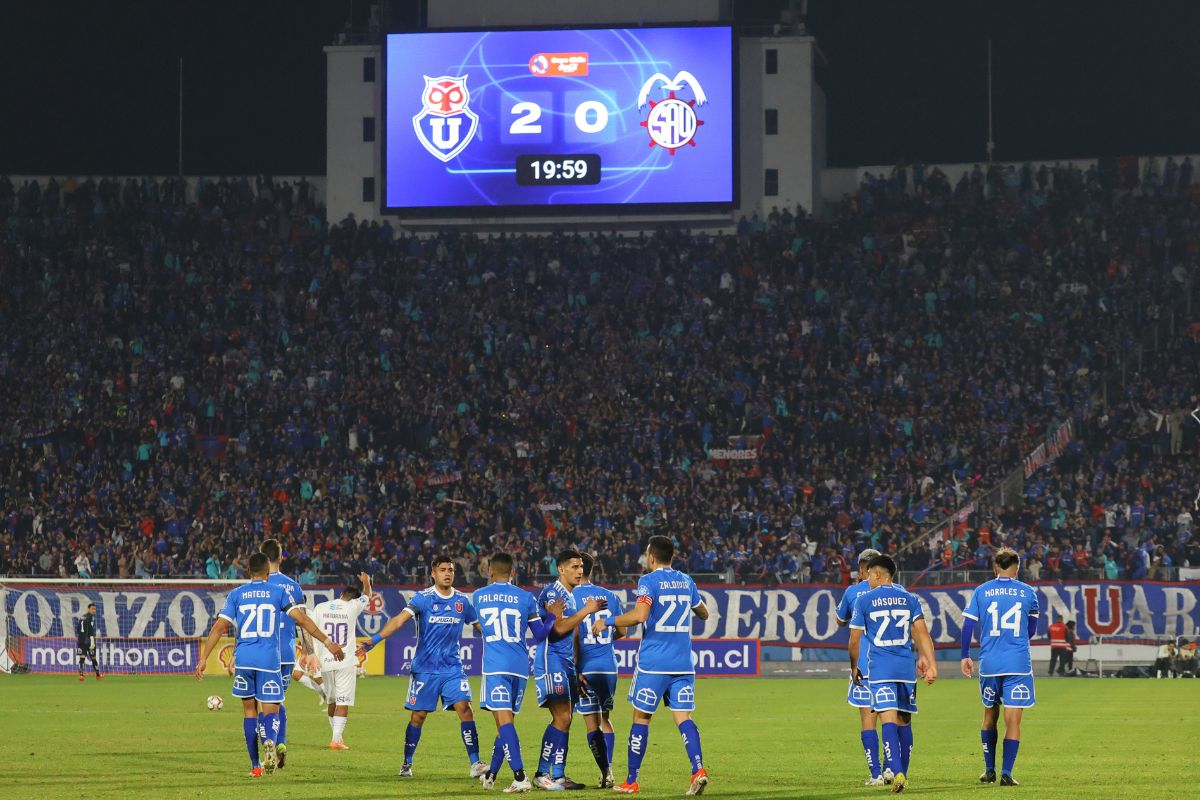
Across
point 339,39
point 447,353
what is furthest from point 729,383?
point 339,39

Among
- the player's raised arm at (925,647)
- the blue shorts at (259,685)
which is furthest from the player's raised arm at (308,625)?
the player's raised arm at (925,647)

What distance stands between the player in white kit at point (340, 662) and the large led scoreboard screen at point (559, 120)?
3816 cm

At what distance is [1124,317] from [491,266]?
21.7m

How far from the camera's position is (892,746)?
1745 cm

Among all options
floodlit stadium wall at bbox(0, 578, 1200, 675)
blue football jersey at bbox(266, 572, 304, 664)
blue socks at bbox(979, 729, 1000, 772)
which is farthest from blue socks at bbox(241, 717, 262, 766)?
floodlit stadium wall at bbox(0, 578, 1200, 675)

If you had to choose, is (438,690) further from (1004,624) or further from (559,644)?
(1004,624)

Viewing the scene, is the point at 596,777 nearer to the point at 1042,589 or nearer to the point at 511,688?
the point at 511,688

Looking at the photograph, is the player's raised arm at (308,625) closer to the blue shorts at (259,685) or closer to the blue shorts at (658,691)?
the blue shorts at (259,685)

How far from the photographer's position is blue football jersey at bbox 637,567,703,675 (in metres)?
17.0

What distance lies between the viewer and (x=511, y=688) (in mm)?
17906

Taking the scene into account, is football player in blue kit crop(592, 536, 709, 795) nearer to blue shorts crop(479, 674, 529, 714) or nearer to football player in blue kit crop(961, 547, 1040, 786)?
blue shorts crop(479, 674, 529, 714)

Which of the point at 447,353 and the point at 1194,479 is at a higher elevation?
the point at 447,353

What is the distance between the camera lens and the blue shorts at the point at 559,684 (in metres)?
17.7

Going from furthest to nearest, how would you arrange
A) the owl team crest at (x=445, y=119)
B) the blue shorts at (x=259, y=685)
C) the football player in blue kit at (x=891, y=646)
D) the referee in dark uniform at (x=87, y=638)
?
1. the owl team crest at (x=445, y=119)
2. the referee in dark uniform at (x=87, y=638)
3. the blue shorts at (x=259, y=685)
4. the football player in blue kit at (x=891, y=646)
